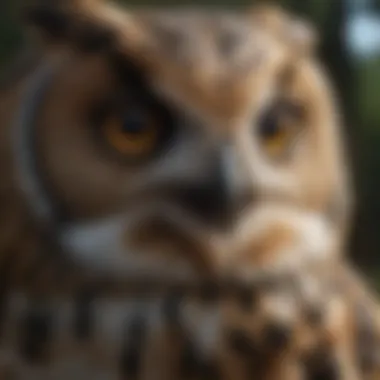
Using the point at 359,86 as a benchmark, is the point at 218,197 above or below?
below

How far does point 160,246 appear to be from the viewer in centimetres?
82

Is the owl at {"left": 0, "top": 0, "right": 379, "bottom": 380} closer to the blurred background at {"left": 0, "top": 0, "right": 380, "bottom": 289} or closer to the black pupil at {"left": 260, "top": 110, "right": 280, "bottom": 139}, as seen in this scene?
the black pupil at {"left": 260, "top": 110, "right": 280, "bottom": 139}

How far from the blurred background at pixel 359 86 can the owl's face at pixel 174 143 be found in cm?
14

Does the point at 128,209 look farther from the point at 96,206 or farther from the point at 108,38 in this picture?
the point at 108,38

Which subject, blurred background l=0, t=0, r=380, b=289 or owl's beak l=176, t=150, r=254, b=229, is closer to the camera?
owl's beak l=176, t=150, r=254, b=229

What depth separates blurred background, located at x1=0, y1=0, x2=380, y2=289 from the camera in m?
0.98

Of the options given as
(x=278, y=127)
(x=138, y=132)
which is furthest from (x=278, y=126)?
(x=138, y=132)

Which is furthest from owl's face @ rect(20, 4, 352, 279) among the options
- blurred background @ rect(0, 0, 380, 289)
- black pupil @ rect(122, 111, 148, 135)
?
blurred background @ rect(0, 0, 380, 289)

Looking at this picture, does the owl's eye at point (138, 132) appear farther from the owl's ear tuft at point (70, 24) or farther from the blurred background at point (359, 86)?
the blurred background at point (359, 86)

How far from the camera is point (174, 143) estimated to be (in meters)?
0.81

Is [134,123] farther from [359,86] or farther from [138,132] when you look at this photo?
[359,86]

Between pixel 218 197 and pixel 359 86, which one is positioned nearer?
pixel 218 197

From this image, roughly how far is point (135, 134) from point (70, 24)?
0.11 metres

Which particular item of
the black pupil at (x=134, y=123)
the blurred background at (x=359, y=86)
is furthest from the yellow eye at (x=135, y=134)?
the blurred background at (x=359, y=86)
